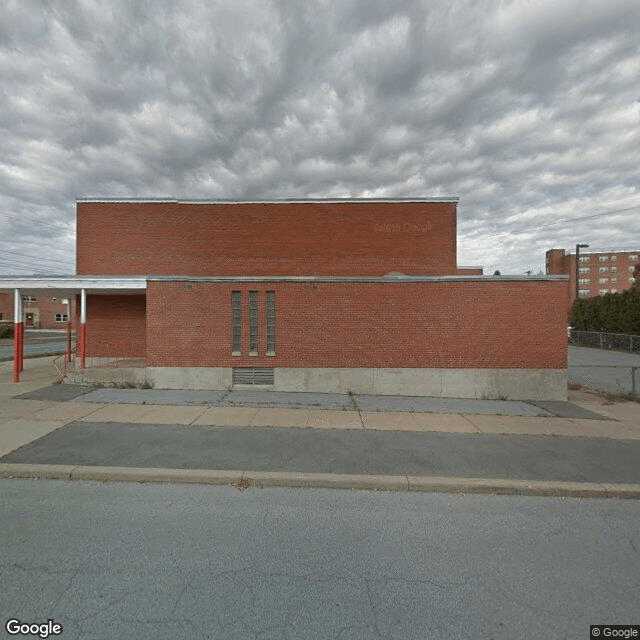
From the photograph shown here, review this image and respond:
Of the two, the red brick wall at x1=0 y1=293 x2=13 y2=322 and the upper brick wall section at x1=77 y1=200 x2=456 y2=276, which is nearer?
the upper brick wall section at x1=77 y1=200 x2=456 y2=276

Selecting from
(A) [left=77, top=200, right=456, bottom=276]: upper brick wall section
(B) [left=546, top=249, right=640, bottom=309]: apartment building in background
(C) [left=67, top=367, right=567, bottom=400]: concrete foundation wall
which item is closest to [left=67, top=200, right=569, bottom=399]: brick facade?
(C) [left=67, top=367, right=567, bottom=400]: concrete foundation wall

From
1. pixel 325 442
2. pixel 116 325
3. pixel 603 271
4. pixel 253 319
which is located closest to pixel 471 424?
pixel 325 442

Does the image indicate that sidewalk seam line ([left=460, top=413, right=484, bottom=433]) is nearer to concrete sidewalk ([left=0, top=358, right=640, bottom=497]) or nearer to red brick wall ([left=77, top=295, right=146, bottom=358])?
concrete sidewalk ([left=0, top=358, right=640, bottom=497])

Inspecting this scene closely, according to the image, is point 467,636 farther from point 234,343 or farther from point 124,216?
point 124,216

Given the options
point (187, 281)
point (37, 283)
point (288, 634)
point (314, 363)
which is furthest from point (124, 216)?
point (288, 634)

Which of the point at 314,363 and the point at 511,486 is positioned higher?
the point at 314,363

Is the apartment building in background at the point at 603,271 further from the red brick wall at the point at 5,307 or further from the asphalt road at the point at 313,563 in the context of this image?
the red brick wall at the point at 5,307

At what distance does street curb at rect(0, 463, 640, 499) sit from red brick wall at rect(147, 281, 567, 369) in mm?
5214

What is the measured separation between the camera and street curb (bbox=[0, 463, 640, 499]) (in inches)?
164

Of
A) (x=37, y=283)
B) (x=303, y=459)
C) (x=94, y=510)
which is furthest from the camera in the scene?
(x=37, y=283)

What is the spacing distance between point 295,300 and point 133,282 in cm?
514

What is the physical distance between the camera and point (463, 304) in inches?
373

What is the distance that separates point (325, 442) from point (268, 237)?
35.0 ft

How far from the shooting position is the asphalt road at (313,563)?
2.31 meters
